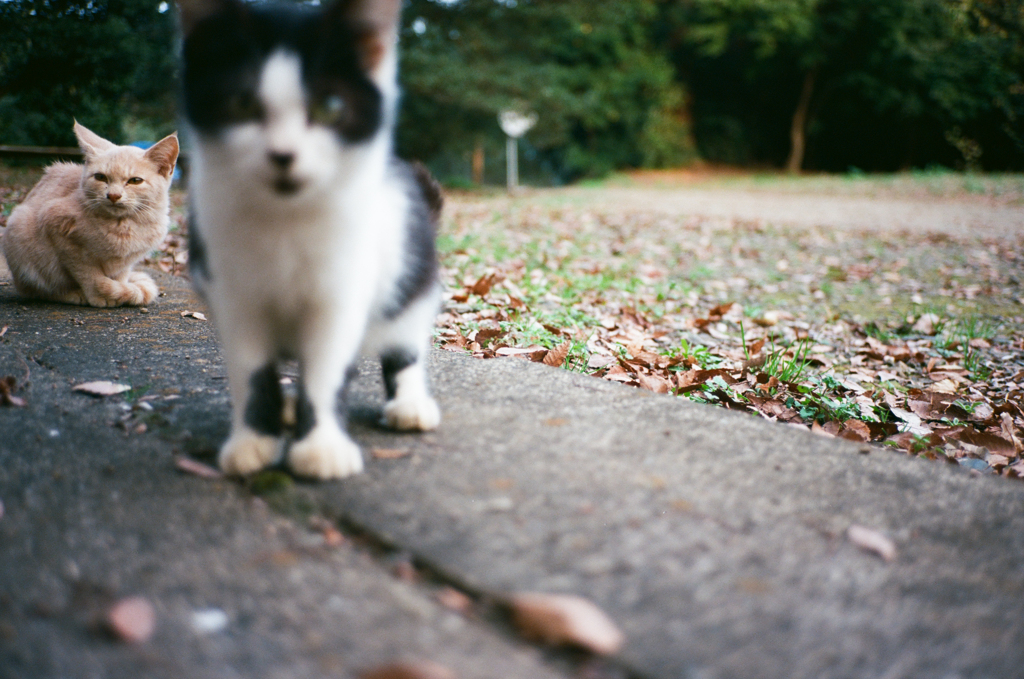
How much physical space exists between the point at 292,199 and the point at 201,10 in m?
0.36

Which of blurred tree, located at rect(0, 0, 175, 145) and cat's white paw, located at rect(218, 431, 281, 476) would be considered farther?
blurred tree, located at rect(0, 0, 175, 145)

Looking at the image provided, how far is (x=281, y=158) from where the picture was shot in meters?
1.11

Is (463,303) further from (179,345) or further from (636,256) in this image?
(636,256)

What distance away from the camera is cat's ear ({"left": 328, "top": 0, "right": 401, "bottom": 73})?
3.88 feet

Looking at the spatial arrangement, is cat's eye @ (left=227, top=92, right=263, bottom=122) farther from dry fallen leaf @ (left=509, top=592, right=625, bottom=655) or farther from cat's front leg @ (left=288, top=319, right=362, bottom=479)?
dry fallen leaf @ (left=509, top=592, right=625, bottom=655)

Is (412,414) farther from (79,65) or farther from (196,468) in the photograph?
(79,65)

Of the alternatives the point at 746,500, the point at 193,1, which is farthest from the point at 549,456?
the point at 193,1

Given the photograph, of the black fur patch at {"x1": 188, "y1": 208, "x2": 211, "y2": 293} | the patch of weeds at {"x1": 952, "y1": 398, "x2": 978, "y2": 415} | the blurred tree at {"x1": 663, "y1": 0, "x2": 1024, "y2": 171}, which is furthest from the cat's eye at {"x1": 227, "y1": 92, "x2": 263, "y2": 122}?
the blurred tree at {"x1": 663, "y1": 0, "x2": 1024, "y2": 171}

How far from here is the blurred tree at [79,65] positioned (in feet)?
13.3

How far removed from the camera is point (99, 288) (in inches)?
108

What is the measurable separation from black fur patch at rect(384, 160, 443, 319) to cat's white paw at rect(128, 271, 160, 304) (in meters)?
1.62

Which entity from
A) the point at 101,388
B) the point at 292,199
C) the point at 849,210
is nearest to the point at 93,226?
the point at 101,388

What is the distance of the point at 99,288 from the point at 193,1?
1.98 metres

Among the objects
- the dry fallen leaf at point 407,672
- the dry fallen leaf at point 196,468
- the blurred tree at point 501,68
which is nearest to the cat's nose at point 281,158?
the dry fallen leaf at point 196,468
